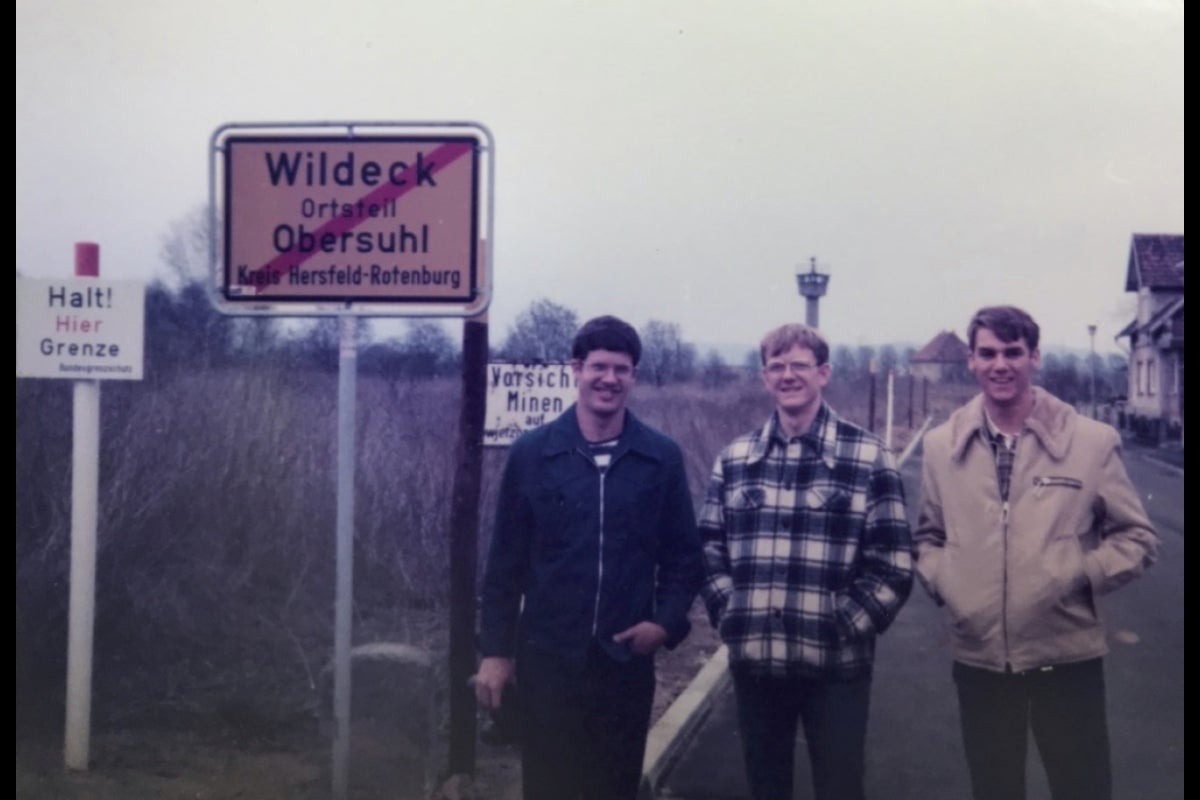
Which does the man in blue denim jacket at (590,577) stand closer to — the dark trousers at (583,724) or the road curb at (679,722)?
the dark trousers at (583,724)

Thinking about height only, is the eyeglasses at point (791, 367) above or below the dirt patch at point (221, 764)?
above

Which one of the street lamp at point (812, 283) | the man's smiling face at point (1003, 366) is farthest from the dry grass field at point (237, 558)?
the man's smiling face at point (1003, 366)

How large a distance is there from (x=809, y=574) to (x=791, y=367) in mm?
561

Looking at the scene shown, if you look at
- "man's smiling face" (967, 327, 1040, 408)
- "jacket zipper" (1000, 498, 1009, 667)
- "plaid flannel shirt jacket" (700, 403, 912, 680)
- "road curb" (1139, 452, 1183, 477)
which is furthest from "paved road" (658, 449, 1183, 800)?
"man's smiling face" (967, 327, 1040, 408)

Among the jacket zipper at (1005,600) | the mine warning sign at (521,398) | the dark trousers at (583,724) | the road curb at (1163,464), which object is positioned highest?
the mine warning sign at (521,398)

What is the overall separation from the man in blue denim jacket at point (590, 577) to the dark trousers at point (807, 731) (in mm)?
299

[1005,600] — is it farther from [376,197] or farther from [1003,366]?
[376,197]

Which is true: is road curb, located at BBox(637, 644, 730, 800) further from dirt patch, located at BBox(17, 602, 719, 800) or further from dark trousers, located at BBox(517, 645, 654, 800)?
dark trousers, located at BBox(517, 645, 654, 800)

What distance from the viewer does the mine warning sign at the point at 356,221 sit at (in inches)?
142

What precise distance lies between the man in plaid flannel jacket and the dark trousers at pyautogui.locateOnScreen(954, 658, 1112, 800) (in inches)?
12.9

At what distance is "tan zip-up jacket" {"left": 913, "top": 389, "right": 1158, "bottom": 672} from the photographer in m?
2.94

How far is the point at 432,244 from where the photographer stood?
→ 11.8 ft
